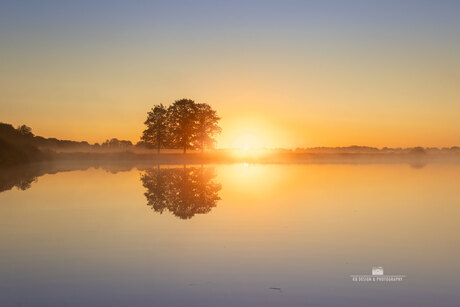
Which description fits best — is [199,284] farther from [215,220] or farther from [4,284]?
[215,220]

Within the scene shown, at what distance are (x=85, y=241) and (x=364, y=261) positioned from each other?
A: 9.36 meters

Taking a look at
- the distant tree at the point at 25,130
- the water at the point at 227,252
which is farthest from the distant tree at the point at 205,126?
the water at the point at 227,252

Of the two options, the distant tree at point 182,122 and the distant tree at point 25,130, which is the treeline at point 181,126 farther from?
the distant tree at point 25,130

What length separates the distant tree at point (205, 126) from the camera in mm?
99875

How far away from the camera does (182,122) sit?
324ft

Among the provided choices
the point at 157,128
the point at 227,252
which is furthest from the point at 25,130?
the point at 227,252

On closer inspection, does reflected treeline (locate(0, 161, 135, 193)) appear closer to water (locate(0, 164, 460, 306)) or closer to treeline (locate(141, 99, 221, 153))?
water (locate(0, 164, 460, 306))

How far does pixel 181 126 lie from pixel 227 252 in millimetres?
88570

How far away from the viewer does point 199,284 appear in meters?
9.05

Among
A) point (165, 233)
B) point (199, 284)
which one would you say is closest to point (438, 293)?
point (199, 284)

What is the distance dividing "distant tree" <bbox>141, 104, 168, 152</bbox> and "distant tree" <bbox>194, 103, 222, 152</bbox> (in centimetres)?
859

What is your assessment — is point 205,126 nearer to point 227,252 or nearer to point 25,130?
point 25,130

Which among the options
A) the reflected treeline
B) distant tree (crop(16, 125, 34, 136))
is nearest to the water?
the reflected treeline

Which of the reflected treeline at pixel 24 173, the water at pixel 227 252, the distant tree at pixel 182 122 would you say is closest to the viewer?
the water at pixel 227 252
